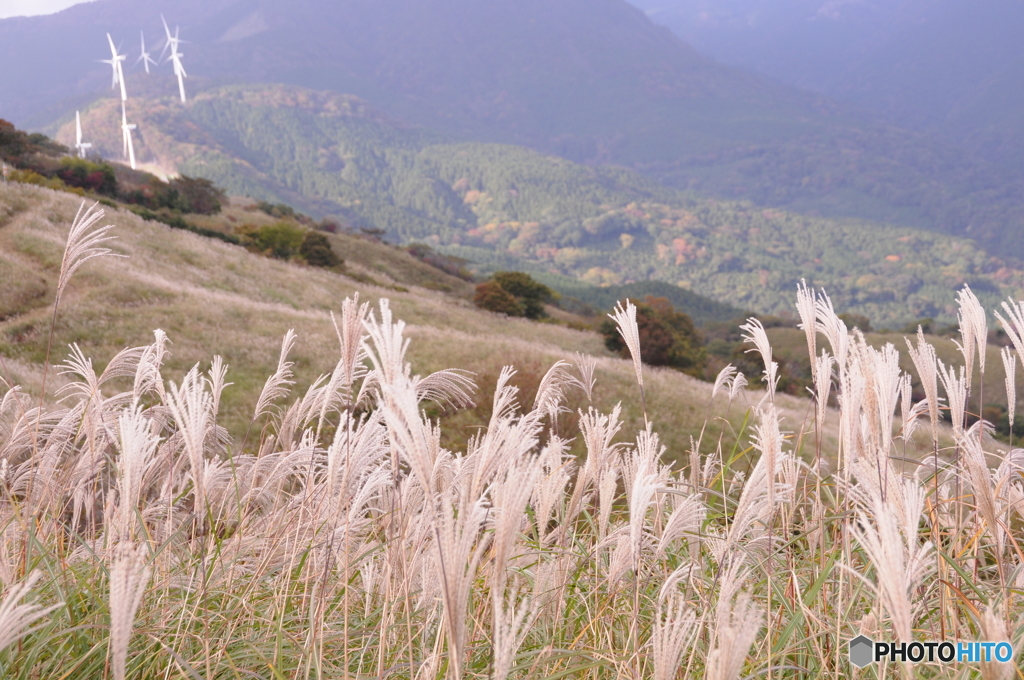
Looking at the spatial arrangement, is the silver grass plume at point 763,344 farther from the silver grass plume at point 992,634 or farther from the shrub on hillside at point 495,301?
the shrub on hillside at point 495,301

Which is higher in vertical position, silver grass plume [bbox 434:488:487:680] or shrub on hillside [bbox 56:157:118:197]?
shrub on hillside [bbox 56:157:118:197]

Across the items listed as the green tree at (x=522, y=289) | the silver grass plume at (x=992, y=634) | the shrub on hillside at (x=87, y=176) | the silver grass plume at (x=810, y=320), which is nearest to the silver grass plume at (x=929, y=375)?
the silver grass plume at (x=810, y=320)

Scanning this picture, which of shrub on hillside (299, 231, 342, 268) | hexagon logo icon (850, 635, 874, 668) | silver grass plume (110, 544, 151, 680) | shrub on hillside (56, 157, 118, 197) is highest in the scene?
shrub on hillside (56, 157, 118, 197)

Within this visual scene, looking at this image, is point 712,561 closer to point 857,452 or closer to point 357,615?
point 857,452

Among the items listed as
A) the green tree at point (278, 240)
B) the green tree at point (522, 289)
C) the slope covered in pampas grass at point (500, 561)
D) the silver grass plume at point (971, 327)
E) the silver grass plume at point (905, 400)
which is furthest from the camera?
the green tree at point (522, 289)

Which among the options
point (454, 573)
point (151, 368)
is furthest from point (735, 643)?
point (151, 368)

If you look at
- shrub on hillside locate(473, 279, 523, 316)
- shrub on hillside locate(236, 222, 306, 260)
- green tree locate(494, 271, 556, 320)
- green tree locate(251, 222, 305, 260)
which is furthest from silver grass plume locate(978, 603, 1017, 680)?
green tree locate(494, 271, 556, 320)

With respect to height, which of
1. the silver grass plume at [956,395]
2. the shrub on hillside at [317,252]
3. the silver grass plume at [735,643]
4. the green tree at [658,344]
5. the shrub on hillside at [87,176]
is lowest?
the green tree at [658,344]

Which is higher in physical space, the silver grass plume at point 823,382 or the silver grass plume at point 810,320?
the silver grass plume at point 810,320

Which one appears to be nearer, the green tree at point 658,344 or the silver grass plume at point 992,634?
the silver grass plume at point 992,634

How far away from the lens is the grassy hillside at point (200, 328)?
51.8 feet

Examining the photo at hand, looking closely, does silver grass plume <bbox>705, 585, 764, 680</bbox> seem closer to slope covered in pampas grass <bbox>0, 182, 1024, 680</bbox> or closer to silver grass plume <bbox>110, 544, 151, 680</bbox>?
slope covered in pampas grass <bbox>0, 182, 1024, 680</bbox>

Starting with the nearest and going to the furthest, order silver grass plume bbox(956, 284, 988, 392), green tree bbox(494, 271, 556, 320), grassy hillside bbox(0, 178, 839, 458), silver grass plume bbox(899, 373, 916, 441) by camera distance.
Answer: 1. silver grass plume bbox(956, 284, 988, 392)
2. silver grass plume bbox(899, 373, 916, 441)
3. grassy hillside bbox(0, 178, 839, 458)
4. green tree bbox(494, 271, 556, 320)

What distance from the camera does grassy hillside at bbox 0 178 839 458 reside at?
15.8 metres
